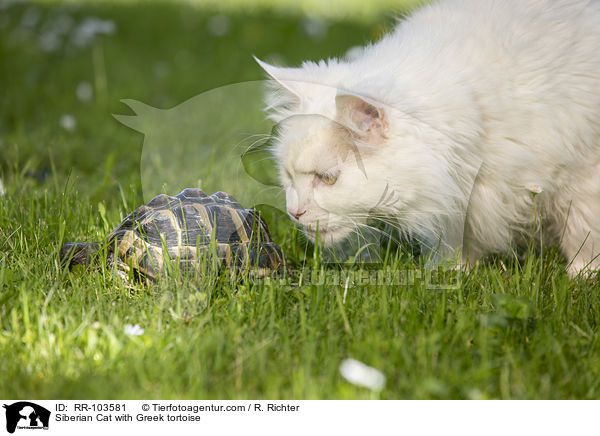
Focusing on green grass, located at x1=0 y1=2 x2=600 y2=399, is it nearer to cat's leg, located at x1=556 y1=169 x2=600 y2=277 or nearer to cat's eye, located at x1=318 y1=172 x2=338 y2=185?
cat's leg, located at x1=556 y1=169 x2=600 y2=277

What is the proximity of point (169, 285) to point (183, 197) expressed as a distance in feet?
1.37

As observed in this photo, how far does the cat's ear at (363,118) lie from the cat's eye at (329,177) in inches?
7.2

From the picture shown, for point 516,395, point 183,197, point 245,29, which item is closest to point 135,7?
point 245,29

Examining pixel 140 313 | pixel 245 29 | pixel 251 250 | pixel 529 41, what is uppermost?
pixel 245 29

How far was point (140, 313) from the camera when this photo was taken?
1.89m

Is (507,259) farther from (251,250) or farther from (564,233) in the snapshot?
(251,250)

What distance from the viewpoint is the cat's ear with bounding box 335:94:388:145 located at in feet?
6.32

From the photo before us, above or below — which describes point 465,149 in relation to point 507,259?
above

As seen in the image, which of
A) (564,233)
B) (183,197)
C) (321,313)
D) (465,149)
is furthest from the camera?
(564,233)

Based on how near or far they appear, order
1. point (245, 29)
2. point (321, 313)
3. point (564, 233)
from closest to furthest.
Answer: point (321, 313), point (564, 233), point (245, 29)

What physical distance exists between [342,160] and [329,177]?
82mm
